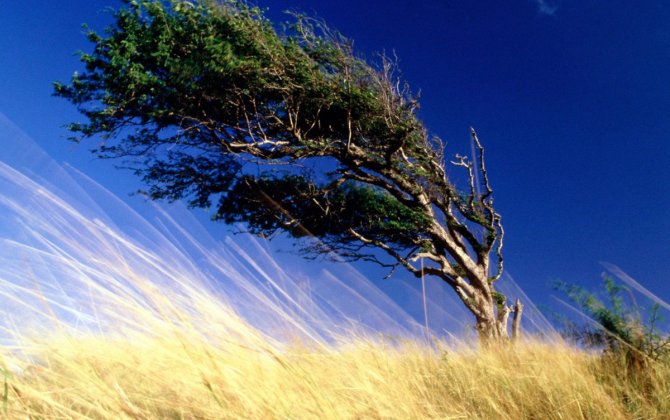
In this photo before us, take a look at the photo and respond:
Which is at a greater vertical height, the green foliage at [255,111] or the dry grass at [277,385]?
the green foliage at [255,111]

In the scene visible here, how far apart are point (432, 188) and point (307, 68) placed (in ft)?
14.9

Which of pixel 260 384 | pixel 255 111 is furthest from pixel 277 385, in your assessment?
pixel 255 111

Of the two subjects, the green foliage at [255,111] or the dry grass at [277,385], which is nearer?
the dry grass at [277,385]

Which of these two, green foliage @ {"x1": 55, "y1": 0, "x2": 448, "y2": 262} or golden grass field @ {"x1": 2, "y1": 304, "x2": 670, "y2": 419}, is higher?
green foliage @ {"x1": 55, "y1": 0, "x2": 448, "y2": 262}

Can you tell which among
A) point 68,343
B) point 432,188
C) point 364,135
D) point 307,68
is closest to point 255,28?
point 307,68

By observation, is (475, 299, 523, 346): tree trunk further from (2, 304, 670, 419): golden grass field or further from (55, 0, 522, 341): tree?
(2, 304, 670, 419): golden grass field

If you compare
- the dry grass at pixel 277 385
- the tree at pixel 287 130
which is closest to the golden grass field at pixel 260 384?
the dry grass at pixel 277 385

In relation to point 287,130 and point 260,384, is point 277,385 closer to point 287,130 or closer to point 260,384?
point 260,384

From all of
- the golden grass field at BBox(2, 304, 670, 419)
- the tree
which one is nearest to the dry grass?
the golden grass field at BBox(2, 304, 670, 419)

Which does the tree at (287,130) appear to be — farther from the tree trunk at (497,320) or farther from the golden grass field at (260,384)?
the golden grass field at (260,384)

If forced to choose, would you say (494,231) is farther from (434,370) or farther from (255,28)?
(434,370)

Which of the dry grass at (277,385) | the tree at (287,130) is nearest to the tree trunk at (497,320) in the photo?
the tree at (287,130)

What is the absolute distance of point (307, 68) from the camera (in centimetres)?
1011

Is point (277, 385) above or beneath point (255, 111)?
beneath
